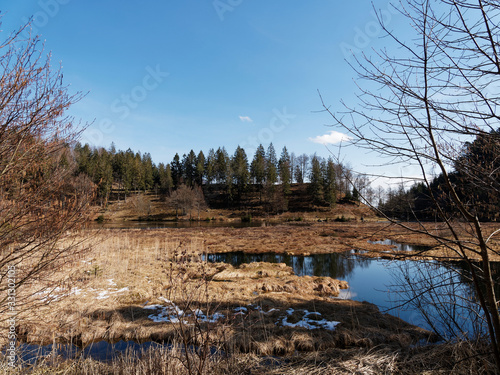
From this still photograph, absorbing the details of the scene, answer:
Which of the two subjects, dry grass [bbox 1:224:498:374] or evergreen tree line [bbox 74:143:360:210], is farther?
evergreen tree line [bbox 74:143:360:210]

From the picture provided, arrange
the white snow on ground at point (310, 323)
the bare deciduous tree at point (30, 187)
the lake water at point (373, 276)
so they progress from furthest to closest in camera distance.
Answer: the lake water at point (373, 276) → the white snow on ground at point (310, 323) → the bare deciduous tree at point (30, 187)

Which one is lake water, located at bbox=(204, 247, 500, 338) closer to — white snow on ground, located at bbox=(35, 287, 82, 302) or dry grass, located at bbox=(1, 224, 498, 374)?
dry grass, located at bbox=(1, 224, 498, 374)

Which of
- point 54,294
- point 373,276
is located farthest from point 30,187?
point 373,276

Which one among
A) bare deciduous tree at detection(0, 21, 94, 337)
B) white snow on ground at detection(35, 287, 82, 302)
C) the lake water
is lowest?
the lake water

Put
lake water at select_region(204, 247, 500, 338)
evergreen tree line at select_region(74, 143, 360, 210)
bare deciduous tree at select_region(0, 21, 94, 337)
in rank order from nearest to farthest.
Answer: bare deciduous tree at select_region(0, 21, 94, 337), lake water at select_region(204, 247, 500, 338), evergreen tree line at select_region(74, 143, 360, 210)

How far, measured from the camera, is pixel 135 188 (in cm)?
7075

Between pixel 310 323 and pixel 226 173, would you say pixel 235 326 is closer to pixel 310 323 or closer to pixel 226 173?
pixel 310 323

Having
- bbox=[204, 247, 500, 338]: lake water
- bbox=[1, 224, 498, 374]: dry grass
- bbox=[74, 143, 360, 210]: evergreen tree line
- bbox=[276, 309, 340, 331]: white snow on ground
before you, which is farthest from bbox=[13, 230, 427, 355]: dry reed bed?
bbox=[74, 143, 360, 210]: evergreen tree line

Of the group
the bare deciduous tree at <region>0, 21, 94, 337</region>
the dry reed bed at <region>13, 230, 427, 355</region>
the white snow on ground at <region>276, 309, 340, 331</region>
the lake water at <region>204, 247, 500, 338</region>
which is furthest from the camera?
the lake water at <region>204, 247, 500, 338</region>

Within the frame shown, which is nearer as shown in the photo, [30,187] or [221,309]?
[30,187]

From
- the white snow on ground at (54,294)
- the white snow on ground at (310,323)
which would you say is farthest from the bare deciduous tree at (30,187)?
the white snow on ground at (310,323)

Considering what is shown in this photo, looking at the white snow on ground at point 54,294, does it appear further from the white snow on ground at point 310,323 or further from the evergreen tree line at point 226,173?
the evergreen tree line at point 226,173

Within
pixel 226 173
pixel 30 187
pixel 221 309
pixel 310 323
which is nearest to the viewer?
pixel 30 187

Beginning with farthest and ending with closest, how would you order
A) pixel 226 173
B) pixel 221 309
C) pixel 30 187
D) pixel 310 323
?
pixel 226 173 → pixel 221 309 → pixel 310 323 → pixel 30 187
